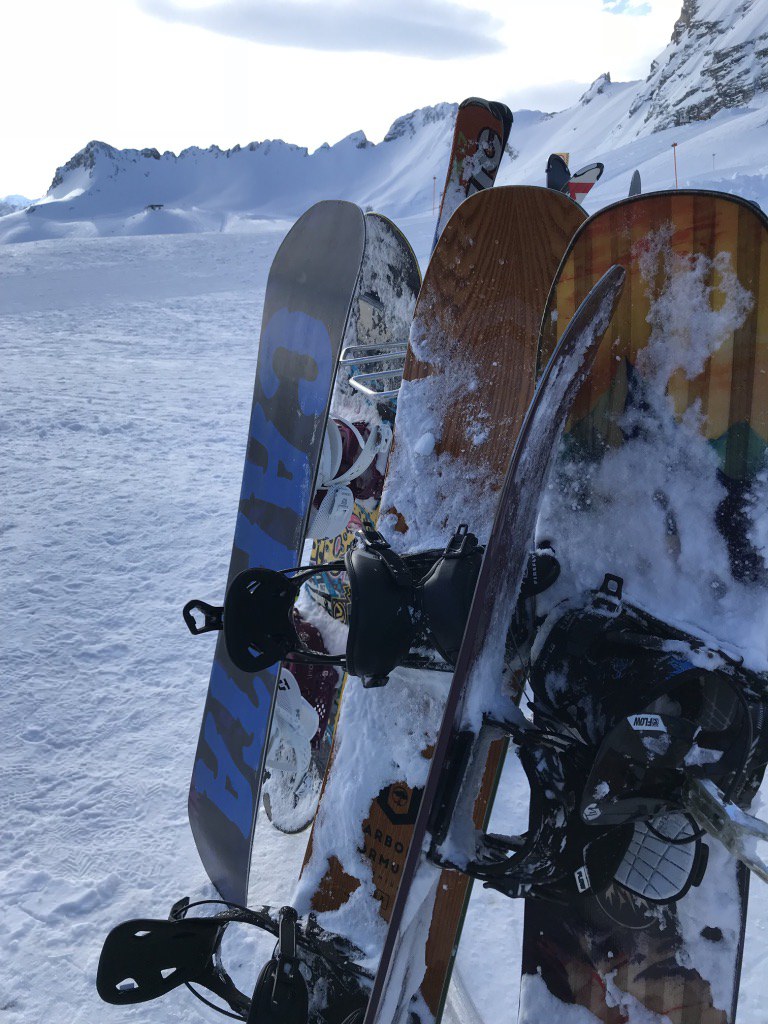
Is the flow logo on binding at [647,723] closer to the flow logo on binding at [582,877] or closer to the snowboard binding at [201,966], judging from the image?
the flow logo on binding at [582,877]

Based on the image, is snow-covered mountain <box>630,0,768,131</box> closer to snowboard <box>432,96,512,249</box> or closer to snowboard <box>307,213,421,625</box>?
snowboard <box>432,96,512,249</box>

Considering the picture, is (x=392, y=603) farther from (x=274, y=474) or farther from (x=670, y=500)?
(x=274, y=474)

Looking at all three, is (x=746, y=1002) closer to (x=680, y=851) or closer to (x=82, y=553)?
(x=680, y=851)

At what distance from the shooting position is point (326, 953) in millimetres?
1964

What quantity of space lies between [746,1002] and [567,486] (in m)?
1.46

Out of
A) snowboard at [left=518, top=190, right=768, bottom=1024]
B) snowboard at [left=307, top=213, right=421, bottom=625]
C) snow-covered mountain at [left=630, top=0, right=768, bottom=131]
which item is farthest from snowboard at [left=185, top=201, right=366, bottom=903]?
snow-covered mountain at [left=630, top=0, right=768, bottom=131]

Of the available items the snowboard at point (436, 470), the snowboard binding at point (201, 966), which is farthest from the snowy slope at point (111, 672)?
the snowboard binding at point (201, 966)

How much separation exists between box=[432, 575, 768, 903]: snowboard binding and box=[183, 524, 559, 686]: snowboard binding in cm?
23

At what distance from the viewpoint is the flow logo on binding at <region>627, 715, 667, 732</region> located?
4.01ft

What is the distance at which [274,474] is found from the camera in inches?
101

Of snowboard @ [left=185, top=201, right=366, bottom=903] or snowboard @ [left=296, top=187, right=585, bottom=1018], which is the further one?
snowboard @ [left=185, top=201, right=366, bottom=903]

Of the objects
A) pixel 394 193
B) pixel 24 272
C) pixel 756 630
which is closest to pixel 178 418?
pixel 756 630

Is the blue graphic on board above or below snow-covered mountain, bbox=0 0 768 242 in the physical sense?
below

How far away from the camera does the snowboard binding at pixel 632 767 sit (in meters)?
1.23
